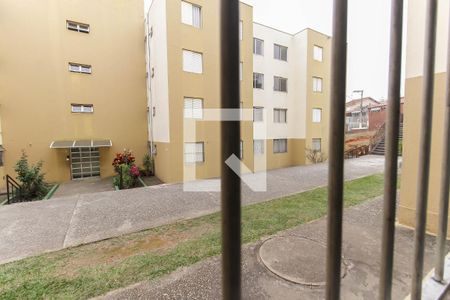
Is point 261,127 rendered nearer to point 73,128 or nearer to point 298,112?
point 298,112

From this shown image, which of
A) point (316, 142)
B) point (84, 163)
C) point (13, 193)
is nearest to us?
point (13, 193)

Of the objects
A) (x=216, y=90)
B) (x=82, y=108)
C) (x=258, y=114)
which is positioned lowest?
(x=258, y=114)

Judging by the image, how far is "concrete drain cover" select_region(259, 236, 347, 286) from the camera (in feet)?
9.71

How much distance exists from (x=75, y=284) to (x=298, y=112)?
583 inches

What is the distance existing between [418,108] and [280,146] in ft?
36.1

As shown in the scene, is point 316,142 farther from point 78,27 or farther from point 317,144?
point 78,27

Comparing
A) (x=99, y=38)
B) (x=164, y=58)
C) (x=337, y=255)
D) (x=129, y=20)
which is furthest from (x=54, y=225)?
(x=129, y=20)

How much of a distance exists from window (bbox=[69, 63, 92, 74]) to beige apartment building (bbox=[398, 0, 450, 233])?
44.4 ft

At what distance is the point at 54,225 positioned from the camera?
16.4 feet

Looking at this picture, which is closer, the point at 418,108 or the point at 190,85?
the point at 418,108

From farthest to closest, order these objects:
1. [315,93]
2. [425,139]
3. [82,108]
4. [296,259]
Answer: [315,93] < [82,108] < [296,259] < [425,139]

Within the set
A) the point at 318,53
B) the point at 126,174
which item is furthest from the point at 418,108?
the point at 318,53

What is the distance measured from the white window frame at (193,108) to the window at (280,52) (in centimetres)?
708

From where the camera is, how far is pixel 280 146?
1484 centimetres
